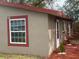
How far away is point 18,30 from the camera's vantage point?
1402 cm

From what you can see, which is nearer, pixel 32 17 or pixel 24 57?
pixel 24 57

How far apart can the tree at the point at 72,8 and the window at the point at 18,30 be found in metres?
16.5

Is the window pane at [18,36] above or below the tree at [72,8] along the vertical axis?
below

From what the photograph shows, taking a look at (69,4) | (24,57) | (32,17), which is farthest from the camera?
(69,4)

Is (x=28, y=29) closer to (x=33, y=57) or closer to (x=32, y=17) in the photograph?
(x=32, y=17)

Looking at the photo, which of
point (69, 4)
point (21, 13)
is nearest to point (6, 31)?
point (21, 13)

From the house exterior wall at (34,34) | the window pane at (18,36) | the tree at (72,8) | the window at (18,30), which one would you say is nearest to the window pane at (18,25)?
the window at (18,30)

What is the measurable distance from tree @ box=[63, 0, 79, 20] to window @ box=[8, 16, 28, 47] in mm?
16508

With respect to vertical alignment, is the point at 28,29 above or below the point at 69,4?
below

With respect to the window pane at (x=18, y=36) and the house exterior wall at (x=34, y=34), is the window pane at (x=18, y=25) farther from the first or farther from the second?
the house exterior wall at (x=34, y=34)

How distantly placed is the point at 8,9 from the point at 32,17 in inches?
76.9

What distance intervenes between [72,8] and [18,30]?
18.1 meters

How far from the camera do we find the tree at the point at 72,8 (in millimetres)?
29395

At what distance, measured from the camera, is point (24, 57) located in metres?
A: 12.5
